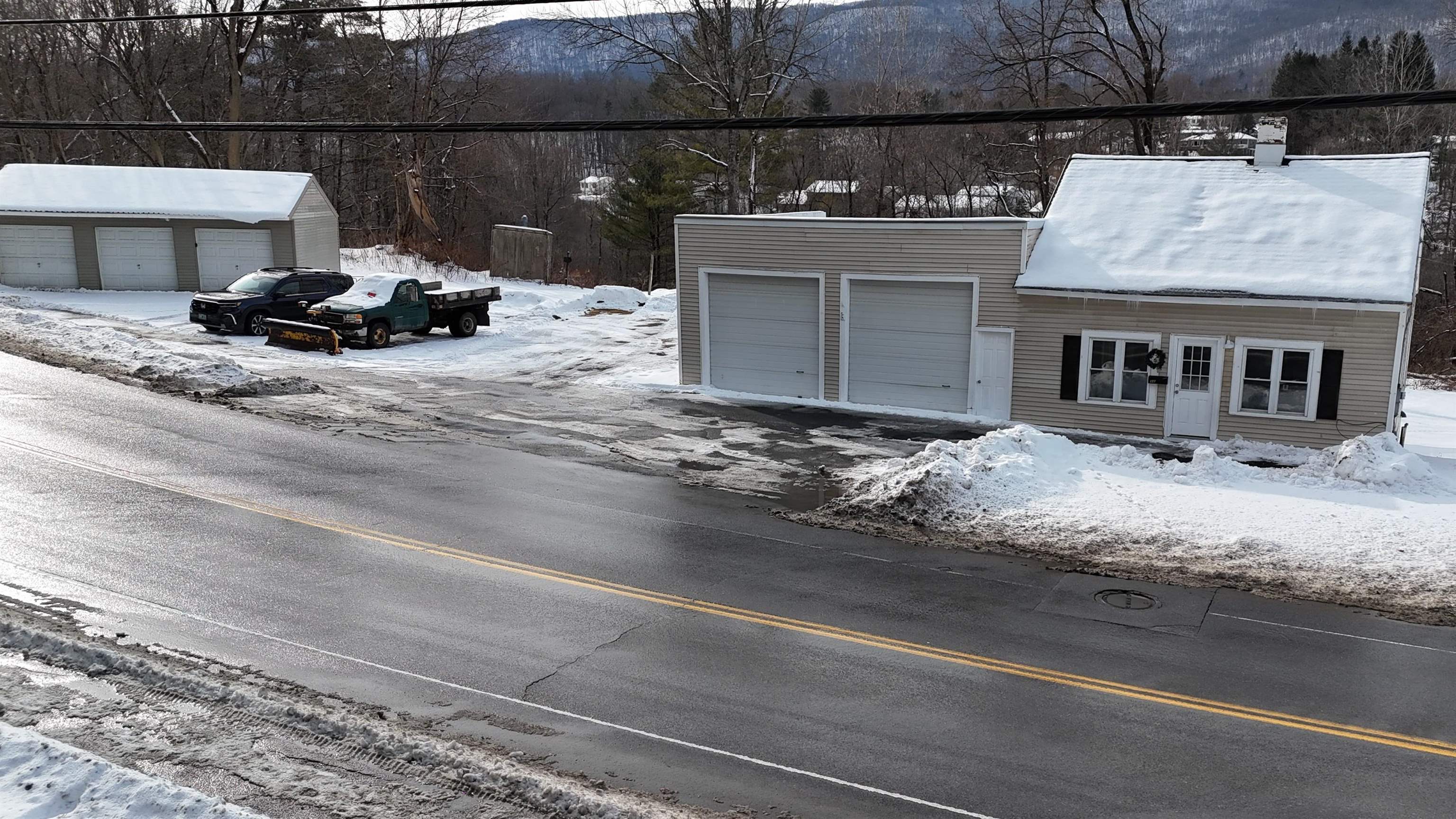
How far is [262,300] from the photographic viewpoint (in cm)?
2853

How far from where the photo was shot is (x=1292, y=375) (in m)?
19.0

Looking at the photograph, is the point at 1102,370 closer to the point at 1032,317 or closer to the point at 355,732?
the point at 1032,317

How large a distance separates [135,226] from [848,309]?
973 inches

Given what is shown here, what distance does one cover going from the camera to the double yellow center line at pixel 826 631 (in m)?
8.52

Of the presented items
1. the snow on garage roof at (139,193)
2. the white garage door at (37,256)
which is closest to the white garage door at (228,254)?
the snow on garage roof at (139,193)

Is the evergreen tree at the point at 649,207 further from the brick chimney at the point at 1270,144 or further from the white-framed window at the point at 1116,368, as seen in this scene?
the white-framed window at the point at 1116,368

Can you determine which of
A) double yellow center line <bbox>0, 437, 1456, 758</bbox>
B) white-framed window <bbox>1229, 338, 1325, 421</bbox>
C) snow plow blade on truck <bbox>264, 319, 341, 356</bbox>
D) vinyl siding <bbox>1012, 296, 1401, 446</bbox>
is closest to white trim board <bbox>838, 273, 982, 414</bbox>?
vinyl siding <bbox>1012, 296, 1401, 446</bbox>

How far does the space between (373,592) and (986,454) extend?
9.13 metres

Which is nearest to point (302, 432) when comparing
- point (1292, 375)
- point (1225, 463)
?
point (1225, 463)

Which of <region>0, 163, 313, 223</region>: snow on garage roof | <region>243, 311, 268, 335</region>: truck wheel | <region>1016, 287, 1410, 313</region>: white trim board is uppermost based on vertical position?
<region>0, 163, 313, 223</region>: snow on garage roof

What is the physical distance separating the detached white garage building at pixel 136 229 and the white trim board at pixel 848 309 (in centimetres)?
2121

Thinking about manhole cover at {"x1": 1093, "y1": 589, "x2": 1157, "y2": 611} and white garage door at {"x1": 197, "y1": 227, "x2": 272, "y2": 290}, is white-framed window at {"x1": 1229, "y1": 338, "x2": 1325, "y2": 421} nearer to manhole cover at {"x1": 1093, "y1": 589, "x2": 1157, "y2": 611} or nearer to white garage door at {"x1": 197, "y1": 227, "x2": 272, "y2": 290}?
manhole cover at {"x1": 1093, "y1": 589, "x2": 1157, "y2": 611}

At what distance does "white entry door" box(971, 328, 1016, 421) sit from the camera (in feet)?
69.7

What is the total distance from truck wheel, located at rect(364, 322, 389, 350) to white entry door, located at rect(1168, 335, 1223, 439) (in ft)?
62.7
